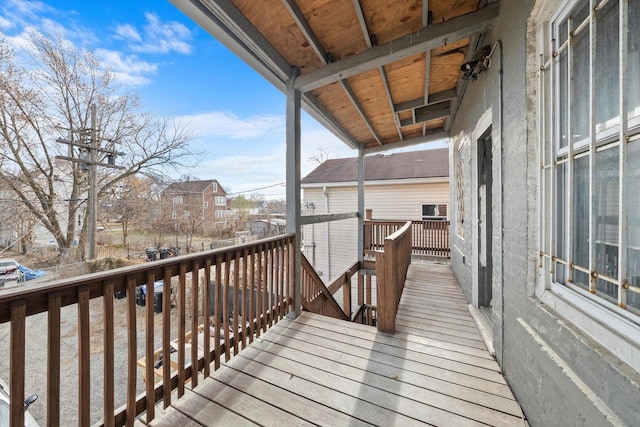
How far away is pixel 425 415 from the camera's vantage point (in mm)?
1635

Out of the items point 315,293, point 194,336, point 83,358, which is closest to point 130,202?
point 315,293

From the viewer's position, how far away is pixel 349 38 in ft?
8.25

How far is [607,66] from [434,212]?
8.52 metres

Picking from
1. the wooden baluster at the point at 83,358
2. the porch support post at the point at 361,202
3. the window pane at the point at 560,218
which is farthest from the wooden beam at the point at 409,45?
the porch support post at the point at 361,202

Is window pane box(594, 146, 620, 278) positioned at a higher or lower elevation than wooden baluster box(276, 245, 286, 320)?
higher

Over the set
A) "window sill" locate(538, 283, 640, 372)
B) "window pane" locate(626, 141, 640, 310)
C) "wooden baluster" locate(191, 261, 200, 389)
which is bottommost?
"wooden baluster" locate(191, 261, 200, 389)

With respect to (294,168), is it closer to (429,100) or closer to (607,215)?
(607,215)

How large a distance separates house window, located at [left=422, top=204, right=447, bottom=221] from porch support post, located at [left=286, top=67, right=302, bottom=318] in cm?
718

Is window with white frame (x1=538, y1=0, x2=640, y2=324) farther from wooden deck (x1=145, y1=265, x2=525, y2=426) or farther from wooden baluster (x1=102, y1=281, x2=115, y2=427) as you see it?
wooden baluster (x1=102, y1=281, x2=115, y2=427)

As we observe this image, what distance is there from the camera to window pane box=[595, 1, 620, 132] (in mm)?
923

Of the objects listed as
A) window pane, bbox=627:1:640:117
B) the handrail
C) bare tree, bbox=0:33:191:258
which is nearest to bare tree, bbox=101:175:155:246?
bare tree, bbox=0:33:191:258

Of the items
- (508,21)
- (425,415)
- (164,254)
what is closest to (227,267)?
(425,415)

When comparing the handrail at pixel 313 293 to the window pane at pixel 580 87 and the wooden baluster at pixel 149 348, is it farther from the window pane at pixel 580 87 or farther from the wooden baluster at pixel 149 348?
the window pane at pixel 580 87

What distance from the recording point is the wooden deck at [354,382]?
1625 millimetres
